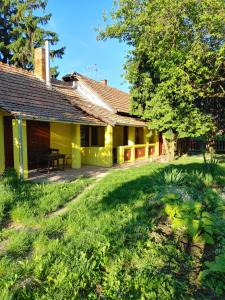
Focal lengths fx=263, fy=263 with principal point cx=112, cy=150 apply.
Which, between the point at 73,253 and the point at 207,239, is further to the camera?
the point at 207,239

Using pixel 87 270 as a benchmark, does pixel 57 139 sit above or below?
above

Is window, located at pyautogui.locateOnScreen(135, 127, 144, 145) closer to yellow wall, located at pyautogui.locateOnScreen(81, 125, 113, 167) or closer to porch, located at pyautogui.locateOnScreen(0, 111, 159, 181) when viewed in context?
porch, located at pyautogui.locateOnScreen(0, 111, 159, 181)

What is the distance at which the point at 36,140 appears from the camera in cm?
1334

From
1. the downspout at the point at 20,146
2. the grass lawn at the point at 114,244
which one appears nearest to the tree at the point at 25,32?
the downspout at the point at 20,146

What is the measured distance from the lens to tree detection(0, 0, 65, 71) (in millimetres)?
29906

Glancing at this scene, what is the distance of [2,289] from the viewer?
354 centimetres

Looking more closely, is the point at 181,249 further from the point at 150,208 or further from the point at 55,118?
the point at 55,118

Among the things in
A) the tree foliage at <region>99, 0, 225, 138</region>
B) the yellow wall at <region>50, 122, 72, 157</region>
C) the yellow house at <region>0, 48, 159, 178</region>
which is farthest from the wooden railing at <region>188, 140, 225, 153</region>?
the yellow wall at <region>50, 122, 72, 157</region>

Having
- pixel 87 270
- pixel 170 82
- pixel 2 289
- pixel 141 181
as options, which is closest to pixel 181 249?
pixel 87 270

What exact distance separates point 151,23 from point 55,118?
20.6ft

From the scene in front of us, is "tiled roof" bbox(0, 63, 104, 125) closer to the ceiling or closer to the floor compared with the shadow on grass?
closer to the ceiling

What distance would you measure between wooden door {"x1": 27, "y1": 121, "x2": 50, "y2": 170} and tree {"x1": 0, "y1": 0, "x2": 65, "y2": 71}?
63.4ft

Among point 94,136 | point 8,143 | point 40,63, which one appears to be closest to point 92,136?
point 94,136

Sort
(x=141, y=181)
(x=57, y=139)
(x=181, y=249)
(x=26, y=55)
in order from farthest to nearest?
(x=26, y=55) < (x=57, y=139) < (x=141, y=181) < (x=181, y=249)
